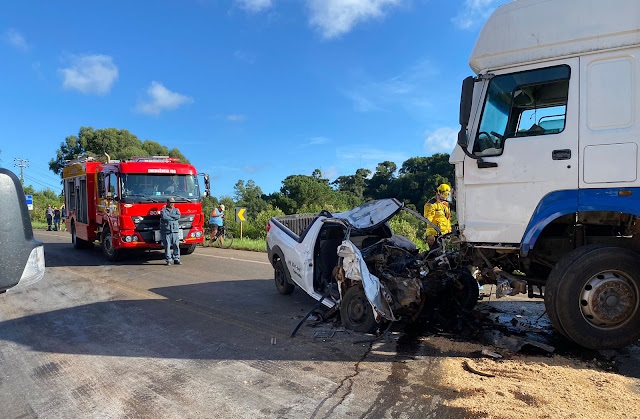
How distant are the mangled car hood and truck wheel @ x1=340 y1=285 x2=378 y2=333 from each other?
0.94 m

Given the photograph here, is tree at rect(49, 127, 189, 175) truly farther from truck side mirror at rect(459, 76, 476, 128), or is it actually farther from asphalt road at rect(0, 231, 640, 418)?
truck side mirror at rect(459, 76, 476, 128)

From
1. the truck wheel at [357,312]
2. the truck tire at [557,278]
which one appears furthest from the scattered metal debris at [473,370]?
the truck wheel at [357,312]

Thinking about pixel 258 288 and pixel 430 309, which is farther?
pixel 258 288

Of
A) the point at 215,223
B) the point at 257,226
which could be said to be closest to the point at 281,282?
the point at 215,223

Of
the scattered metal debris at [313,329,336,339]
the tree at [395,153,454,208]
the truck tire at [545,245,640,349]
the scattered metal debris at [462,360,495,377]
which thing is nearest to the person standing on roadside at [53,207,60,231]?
the tree at [395,153,454,208]

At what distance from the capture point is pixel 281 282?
24.1 ft

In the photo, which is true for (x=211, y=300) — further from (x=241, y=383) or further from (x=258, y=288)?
(x=241, y=383)

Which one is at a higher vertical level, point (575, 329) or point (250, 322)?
point (575, 329)

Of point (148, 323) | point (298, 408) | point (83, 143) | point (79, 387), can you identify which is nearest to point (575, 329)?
point (298, 408)

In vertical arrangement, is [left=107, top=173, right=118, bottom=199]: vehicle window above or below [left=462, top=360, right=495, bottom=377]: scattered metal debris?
above

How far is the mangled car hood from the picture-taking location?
567 centimetres

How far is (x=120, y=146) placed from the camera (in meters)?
46.8

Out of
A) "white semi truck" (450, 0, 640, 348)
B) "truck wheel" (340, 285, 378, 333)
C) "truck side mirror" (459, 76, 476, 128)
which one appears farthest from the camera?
"truck wheel" (340, 285, 378, 333)

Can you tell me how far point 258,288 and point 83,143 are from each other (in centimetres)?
4756
